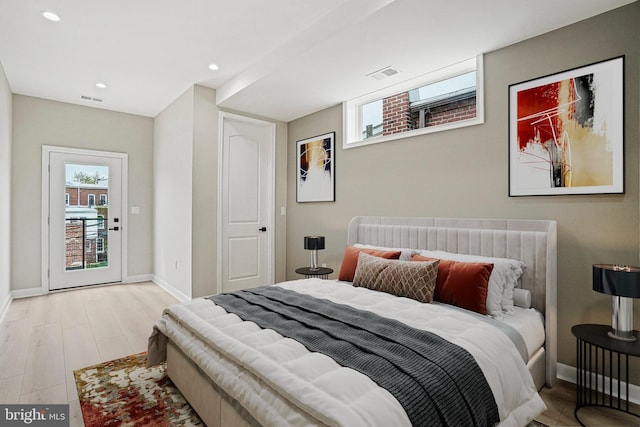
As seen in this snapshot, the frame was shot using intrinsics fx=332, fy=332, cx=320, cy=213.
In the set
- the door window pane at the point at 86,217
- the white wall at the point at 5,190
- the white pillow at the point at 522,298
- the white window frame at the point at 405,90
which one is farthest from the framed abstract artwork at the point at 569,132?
the door window pane at the point at 86,217

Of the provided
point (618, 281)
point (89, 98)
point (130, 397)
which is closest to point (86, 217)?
point (89, 98)

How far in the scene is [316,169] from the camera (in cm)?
452

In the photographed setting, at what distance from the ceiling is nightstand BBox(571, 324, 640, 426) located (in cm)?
210

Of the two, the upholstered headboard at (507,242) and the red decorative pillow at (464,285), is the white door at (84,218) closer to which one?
the upholstered headboard at (507,242)

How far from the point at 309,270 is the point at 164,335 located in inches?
76.6

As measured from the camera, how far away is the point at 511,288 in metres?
2.38

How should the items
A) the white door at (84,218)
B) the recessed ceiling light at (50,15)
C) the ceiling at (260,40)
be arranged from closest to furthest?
1. the ceiling at (260,40)
2. the recessed ceiling light at (50,15)
3. the white door at (84,218)

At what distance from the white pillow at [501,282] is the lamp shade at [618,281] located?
51 centimetres

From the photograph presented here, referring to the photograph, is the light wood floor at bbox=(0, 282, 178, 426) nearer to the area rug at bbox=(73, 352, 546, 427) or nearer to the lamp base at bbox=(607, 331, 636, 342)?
the area rug at bbox=(73, 352, 546, 427)

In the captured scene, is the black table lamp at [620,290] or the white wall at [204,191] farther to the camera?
the white wall at [204,191]

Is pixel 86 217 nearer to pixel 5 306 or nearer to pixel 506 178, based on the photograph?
pixel 5 306

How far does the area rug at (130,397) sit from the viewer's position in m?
1.92

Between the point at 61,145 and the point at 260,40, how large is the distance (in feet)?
12.1

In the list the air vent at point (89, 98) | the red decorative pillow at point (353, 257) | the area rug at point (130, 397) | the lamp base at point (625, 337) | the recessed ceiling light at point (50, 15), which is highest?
the air vent at point (89, 98)
